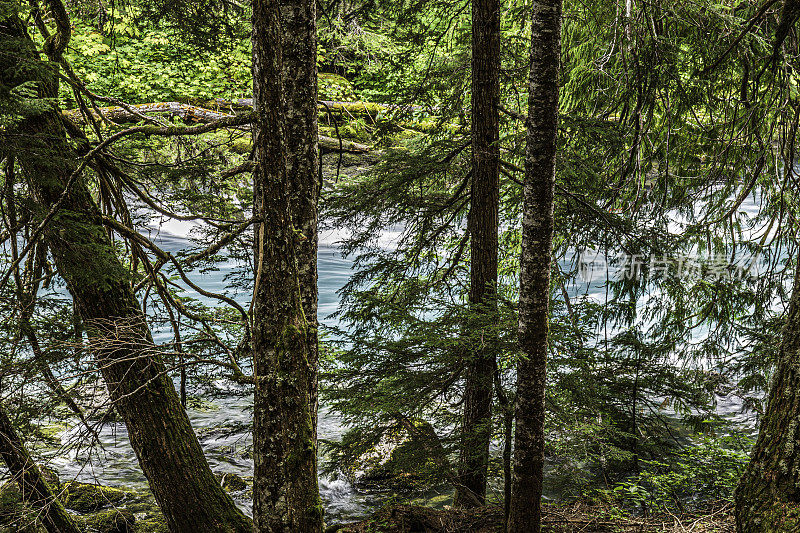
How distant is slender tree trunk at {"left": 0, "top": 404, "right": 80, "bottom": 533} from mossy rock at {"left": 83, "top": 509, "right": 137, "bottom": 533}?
155 centimetres

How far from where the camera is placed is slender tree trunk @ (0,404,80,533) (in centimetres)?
380

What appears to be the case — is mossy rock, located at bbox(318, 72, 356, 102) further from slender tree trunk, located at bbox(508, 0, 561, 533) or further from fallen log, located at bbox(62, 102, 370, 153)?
slender tree trunk, located at bbox(508, 0, 561, 533)

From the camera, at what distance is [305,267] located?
300cm

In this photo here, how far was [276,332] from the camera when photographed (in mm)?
2738

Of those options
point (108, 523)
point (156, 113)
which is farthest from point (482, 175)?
point (108, 523)

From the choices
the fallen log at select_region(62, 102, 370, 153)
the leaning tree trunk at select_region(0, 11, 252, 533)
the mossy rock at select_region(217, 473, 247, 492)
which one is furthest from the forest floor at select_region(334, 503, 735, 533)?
the mossy rock at select_region(217, 473, 247, 492)

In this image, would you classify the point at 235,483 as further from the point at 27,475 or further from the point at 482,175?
the point at 482,175

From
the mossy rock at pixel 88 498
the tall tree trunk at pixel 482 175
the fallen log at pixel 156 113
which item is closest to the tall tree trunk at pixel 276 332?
the fallen log at pixel 156 113

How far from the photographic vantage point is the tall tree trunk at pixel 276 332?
8.90ft

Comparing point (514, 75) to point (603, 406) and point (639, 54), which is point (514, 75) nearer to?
point (639, 54)

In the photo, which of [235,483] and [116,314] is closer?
[116,314]

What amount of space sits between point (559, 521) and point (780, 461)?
6.78 ft

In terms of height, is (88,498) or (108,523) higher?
(108,523)

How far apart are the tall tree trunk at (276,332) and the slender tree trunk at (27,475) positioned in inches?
77.5
